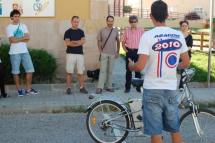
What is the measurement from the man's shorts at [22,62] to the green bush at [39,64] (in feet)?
1.57

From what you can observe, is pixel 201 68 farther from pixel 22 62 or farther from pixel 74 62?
pixel 22 62

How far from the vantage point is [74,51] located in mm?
11539

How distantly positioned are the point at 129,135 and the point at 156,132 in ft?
5.25

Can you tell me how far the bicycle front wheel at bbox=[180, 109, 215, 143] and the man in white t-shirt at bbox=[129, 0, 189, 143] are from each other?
34.6 inches

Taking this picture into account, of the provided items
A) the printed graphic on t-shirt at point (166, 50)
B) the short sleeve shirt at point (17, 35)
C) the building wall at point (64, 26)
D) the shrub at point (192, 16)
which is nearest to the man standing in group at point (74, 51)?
the short sleeve shirt at point (17, 35)

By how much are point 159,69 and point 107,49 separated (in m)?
5.86

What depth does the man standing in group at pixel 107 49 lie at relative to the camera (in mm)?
11547

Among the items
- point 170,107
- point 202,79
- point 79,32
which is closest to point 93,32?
point 79,32

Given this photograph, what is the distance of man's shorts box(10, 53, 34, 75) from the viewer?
11.2 meters

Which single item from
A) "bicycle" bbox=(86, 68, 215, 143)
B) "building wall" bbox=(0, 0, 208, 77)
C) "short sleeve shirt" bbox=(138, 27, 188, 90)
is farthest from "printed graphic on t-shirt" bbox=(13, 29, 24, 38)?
"short sleeve shirt" bbox=(138, 27, 188, 90)

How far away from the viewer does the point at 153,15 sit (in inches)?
224

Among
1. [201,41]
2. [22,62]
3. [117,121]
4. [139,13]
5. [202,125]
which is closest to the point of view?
[202,125]

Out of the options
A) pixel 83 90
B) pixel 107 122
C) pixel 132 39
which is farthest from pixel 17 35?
pixel 107 122

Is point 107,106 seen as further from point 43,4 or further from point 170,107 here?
point 43,4
